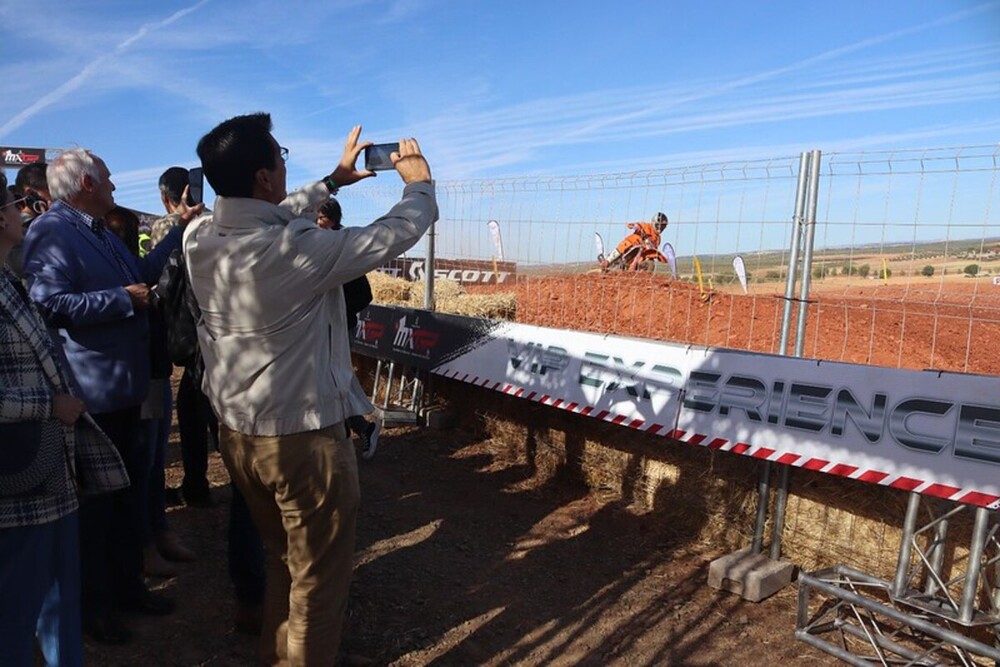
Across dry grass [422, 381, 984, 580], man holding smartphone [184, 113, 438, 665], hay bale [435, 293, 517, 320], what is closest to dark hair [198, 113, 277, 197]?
man holding smartphone [184, 113, 438, 665]

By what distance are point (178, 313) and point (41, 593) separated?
1.44 meters

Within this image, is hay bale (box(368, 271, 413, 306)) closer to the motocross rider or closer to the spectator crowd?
the motocross rider

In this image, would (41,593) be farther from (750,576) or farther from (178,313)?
(750,576)

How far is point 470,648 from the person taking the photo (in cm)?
336

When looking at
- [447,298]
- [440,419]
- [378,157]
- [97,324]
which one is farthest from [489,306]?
[378,157]

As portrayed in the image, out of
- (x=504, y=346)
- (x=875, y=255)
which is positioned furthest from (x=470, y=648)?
(x=875, y=255)

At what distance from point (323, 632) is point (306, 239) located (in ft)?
4.47

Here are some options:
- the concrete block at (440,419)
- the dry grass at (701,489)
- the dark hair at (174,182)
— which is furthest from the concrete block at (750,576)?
the dark hair at (174,182)

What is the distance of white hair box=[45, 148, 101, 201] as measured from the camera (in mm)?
3162

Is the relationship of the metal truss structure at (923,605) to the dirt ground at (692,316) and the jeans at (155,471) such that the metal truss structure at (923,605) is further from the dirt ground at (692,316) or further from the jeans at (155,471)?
the jeans at (155,471)

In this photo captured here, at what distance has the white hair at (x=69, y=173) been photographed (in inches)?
124

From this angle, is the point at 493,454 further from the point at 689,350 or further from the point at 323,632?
the point at 323,632

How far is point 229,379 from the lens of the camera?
2404 millimetres

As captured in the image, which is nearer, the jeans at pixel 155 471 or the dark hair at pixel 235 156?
the dark hair at pixel 235 156
